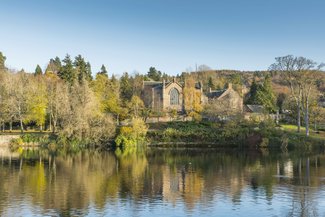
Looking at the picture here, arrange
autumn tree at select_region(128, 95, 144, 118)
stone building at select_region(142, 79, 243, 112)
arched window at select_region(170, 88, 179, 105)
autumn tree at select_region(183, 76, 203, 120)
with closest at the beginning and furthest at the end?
autumn tree at select_region(128, 95, 144, 118) < autumn tree at select_region(183, 76, 203, 120) < stone building at select_region(142, 79, 243, 112) < arched window at select_region(170, 88, 179, 105)

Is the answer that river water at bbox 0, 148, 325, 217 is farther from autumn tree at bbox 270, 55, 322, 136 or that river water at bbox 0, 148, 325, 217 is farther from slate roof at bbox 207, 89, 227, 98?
slate roof at bbox 207, 89, 227, 98

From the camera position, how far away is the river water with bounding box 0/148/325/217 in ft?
84.5

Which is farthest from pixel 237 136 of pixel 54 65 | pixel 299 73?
pixel 54 65

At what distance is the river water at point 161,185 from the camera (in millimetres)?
25750

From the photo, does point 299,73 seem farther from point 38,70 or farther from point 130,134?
point 38,70

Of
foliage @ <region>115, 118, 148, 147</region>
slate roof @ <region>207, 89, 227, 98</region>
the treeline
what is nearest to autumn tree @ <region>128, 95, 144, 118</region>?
the treeline

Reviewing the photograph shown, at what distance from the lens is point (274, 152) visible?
63781mm

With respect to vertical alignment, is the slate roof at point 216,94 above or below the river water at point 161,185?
above

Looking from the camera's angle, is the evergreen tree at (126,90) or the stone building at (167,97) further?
the evergreen tree at (126,90)

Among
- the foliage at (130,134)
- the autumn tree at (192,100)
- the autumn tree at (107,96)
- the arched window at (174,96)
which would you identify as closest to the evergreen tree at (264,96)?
the autumn tree at (192,100)

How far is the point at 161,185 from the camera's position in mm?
34531

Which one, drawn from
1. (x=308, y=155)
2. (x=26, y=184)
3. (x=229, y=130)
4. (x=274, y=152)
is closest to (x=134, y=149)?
(x=229, y=130)

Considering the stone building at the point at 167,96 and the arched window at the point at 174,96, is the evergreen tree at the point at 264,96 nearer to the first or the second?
the stone building at the point at 167,96

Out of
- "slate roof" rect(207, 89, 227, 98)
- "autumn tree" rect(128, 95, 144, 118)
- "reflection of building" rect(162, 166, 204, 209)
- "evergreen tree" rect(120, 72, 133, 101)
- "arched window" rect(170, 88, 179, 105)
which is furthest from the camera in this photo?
"evergreen tree" rect(120, 72, 133, 101)
